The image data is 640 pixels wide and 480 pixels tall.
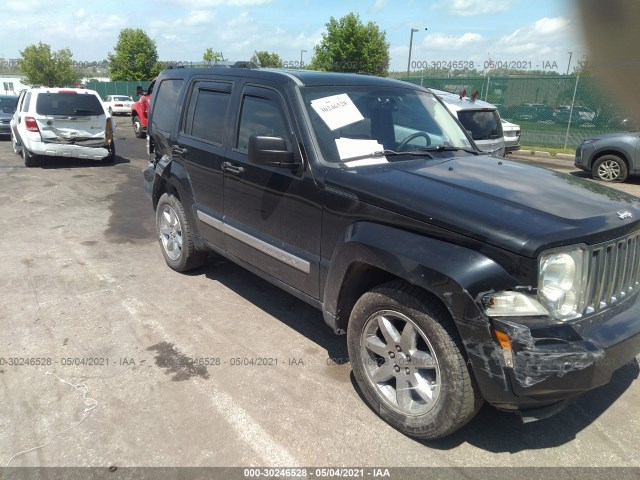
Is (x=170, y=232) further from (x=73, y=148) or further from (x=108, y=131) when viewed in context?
(x=108, y=131)

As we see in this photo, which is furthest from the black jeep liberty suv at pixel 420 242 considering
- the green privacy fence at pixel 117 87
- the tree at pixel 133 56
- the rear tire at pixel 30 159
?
the tree at pixel 133 56

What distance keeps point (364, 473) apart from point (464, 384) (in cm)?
70

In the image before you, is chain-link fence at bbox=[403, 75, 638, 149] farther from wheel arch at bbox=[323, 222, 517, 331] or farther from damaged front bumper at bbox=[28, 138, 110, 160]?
wheel arch at bbox=[323, 222, 517, 331]

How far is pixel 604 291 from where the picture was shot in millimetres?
2619

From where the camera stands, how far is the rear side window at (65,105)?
1124 centimetres

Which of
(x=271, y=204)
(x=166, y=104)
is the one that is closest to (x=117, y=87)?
(x=166, y=104)

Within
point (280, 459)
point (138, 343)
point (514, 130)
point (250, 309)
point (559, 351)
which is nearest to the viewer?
point (559, 351)

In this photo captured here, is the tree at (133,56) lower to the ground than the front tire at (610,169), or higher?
higher

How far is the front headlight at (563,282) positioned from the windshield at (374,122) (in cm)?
140

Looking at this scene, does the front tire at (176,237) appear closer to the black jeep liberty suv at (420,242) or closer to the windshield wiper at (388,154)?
the black jeep liberty suv at (420,242)

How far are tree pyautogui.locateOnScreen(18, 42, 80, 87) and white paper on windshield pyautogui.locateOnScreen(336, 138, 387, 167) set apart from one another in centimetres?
5320

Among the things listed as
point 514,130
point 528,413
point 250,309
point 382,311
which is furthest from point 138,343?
point 514,130

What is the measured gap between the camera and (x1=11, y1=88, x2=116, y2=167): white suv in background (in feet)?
36.5

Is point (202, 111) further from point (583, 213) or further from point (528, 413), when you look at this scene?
point (528, 413)
